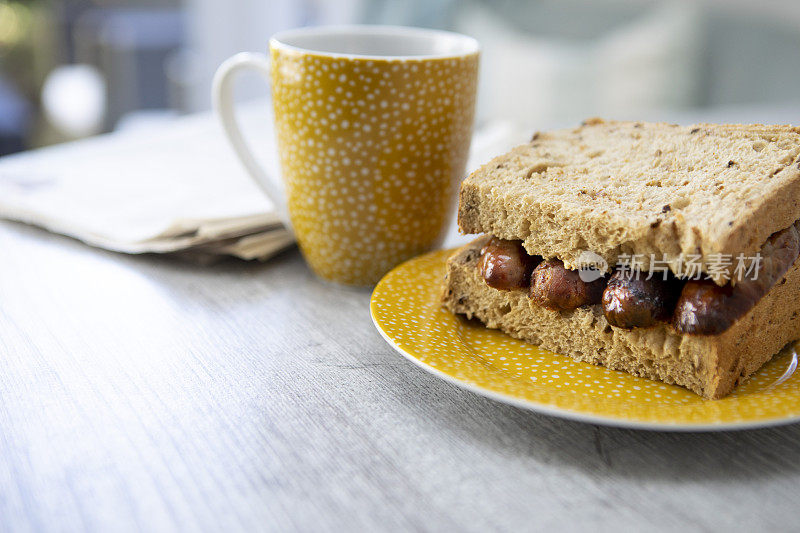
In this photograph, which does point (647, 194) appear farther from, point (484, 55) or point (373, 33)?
point (484, 55)

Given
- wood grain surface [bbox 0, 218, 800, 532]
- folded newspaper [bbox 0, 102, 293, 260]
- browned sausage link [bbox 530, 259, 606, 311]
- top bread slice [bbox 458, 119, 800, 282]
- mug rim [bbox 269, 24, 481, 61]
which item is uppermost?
mug rim [bbox 269, 24, 481, 61]

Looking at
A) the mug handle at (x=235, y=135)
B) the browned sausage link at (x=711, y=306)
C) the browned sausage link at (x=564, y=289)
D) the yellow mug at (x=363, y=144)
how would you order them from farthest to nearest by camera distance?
the mug handle at (x=235, y=135) → the yellow mug at (x=363, y=144) → the browned sausage link at (x=564, y=289) → the browned sausage link at (x=711, y=306)

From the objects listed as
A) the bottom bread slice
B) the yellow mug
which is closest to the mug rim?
the yellow mug

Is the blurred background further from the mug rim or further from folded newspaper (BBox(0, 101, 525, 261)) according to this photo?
the mug rim

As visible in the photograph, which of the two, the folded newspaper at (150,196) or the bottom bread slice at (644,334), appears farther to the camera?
the folded newspaper at (150,196)

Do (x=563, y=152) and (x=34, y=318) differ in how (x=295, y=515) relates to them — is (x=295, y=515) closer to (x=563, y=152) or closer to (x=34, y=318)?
(x=34, y=318)

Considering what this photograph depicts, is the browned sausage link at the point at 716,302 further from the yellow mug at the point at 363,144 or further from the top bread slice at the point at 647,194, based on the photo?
the yellow mug at the point at 363,144

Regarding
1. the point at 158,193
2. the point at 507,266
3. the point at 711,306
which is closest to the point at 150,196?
the point at 158,193

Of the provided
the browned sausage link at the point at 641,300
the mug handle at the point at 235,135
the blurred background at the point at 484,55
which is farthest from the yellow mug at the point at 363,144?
the blurred background at the point at 484,55
